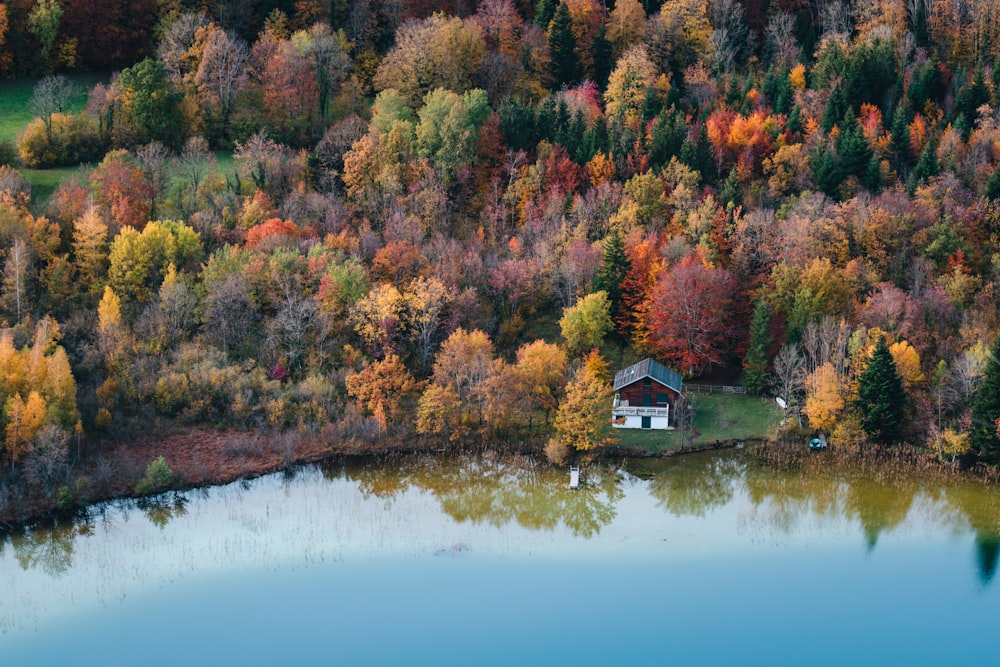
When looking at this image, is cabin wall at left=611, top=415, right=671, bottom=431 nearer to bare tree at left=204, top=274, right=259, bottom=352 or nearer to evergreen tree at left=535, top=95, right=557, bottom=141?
bare tree at left=204, top=274, right=259, bottom=352

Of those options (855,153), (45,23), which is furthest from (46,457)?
(855,153)

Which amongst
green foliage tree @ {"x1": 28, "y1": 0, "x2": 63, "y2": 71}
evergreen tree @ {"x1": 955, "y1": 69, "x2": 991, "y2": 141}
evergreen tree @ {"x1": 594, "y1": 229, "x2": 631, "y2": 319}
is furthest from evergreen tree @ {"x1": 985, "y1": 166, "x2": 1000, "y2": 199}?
green foliage tree @ {"x1": 28, "y1": 0, "x2": 63, "y2": 71}

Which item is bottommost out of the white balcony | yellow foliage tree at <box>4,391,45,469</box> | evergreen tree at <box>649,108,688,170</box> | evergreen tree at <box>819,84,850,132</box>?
yellow foliage tree at <box>4,391,45,469</box>

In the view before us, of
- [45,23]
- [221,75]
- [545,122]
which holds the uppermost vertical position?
[45,23]

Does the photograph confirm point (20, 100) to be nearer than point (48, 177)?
No

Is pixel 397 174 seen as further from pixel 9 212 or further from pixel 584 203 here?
pixel 9 212

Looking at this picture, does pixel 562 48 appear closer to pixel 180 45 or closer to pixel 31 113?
pixel 180 45

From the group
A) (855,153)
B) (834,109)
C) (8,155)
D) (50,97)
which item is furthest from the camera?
(50,97)

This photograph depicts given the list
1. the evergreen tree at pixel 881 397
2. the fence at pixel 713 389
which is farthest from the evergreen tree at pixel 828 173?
the evergreen tree at pixel 881 397

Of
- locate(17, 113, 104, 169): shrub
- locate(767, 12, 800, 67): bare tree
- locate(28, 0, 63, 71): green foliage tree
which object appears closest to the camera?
locate(17, 113, 104, 169): shrub
